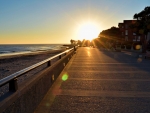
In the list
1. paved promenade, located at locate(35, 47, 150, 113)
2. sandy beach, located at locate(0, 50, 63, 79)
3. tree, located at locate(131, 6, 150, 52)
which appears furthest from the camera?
tree, located at locate(131, 6, 150, 52)

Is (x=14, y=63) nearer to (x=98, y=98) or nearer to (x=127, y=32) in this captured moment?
(x=98, y=98)

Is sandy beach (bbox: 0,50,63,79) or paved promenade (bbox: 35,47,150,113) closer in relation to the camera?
paved promenade (bbox: 35,47,150,113)

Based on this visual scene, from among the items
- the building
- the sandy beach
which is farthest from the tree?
the building

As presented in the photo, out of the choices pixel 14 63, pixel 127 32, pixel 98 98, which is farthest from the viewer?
pixel 127 32

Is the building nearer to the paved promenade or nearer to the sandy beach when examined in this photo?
the sandy beach

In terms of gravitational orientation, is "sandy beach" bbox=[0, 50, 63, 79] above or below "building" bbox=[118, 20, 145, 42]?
below

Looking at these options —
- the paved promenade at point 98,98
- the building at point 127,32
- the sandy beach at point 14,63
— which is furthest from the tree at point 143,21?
the building at point 127,32

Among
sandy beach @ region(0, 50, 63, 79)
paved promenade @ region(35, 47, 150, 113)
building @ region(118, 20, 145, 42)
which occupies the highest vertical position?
building @ region(118, 20, 145, 42)

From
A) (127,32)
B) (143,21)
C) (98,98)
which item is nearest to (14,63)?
(98,98)

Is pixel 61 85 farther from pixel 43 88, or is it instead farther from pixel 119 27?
pixel 119 27

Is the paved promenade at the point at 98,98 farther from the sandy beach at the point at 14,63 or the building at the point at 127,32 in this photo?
the building at the point at 127,32

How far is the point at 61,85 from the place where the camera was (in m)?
7.85

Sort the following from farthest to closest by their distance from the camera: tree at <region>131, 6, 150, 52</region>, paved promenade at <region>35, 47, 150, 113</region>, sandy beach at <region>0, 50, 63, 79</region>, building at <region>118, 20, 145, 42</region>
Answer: building at <region>118, 20, 145, 42</region>, tree at <region>131, 6, 150, 52</region>, sandy beach at <region>0, 50, 63, 79</region>, paved promenade at <region>35, 47, 150, 113</region>

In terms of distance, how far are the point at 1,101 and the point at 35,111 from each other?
68.5 inches
